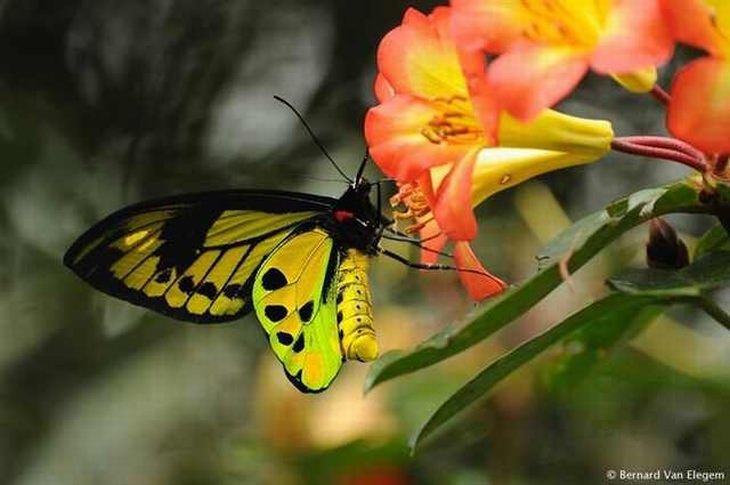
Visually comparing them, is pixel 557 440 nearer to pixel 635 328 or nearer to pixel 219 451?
pixel 219 451

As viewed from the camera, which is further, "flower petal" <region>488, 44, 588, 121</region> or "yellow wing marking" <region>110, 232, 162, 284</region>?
"yellow wing marking" <region>110, 232, 162, 284</region>

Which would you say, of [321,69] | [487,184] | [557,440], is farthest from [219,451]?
[487,184]

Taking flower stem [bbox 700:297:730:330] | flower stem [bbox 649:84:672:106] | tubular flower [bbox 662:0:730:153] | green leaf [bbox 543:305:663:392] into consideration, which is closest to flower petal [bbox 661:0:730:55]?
tubular flower [bbox 662:0:730:153]

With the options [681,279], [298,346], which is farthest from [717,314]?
[298,346]

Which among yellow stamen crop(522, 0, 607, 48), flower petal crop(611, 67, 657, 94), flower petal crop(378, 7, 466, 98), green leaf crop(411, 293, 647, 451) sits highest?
yellow stamen crop(522, 0, 607, 48)

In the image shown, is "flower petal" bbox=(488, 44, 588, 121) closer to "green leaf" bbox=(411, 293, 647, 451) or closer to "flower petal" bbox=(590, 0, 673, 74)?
"flower petal" bbox=(590, 0, 673, 74)

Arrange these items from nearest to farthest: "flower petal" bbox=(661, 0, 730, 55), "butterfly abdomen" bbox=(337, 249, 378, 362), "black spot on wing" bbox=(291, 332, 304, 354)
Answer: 1. "flower petal" bbox=(661, 0, 730, 55)
2. "butterfly abdomen" bbox=(337, 249, 378, 362)
3. "black spot on wing" bbox=(291, 332, 304, 354)
